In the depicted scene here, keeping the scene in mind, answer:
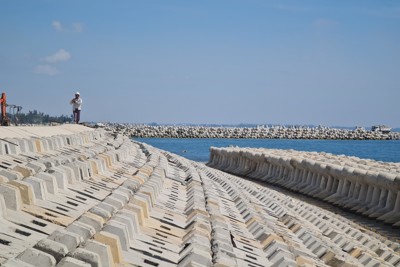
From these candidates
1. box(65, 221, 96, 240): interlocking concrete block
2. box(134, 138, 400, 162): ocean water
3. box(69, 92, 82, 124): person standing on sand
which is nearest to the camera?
box(65, 221, 96, 240): interlocking concrete block

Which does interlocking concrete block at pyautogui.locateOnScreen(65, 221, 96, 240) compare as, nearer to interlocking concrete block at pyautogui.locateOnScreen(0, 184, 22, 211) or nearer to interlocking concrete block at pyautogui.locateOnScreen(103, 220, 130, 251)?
interlocking concrete block at pyautogui.locateOnScreen(103, 220, 130, 251)

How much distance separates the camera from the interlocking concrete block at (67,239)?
11.9ft

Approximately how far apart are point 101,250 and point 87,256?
0.28m

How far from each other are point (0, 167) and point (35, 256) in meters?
2.43

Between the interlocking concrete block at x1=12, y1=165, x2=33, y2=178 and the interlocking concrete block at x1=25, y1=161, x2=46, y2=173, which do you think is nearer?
the interlocking concrete block at x1=12, y1=165, x2=33, y2=178

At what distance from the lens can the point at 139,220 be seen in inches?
218

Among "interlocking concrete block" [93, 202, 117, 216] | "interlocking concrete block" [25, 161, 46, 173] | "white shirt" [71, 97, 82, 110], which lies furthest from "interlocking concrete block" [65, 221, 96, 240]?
"white shirt" [71, 97, 82, 110]

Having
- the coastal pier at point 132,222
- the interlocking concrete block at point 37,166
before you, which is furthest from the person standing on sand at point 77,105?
the interlocking concrete block at point 37,166

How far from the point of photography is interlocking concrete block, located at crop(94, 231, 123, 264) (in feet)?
13.4

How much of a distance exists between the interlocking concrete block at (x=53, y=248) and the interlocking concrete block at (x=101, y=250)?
9.5 inches

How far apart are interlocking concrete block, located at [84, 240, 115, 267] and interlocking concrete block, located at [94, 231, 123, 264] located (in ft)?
0.87

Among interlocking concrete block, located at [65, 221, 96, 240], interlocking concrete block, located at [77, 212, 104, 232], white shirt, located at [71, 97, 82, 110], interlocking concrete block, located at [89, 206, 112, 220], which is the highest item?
interlocking concrete block, located at [65, 221, 96, 240]

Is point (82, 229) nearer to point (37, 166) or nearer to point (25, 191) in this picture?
point (25, 191)

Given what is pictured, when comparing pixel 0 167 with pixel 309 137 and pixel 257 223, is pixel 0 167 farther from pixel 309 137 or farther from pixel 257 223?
pixel 309 137
